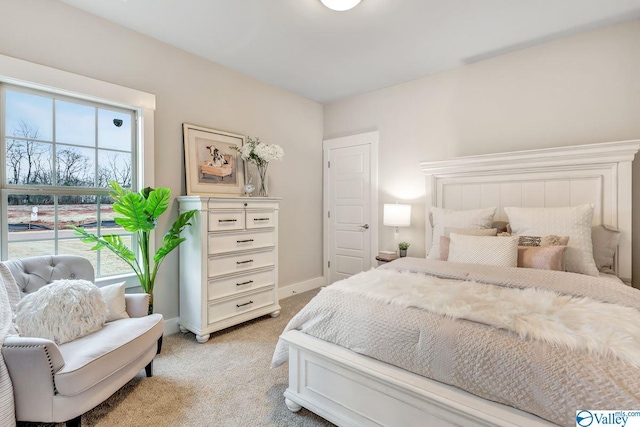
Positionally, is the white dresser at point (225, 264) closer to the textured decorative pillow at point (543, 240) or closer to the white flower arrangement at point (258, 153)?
the white flower arrangement at point (258, 153)

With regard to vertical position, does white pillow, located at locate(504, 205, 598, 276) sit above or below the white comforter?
above

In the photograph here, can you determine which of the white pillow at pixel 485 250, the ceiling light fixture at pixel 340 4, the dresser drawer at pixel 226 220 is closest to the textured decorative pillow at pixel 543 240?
the white pillow at pixel 485 250

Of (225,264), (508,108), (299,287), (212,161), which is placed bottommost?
→ (299,287)

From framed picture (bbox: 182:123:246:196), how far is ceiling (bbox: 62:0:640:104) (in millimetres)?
786

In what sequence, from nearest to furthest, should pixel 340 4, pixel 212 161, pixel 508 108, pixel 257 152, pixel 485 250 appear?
pixel 340 4 → pixel 485 250 → pixel 508 108 → pixel 212 161 → pixel 257 152

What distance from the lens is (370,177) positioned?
13.1 feet

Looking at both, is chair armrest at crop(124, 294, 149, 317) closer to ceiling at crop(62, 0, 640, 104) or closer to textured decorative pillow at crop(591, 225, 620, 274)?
ceiling at crop(62, 0, 640, 104)

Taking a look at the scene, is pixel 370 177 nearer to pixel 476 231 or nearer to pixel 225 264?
pixel 476 231

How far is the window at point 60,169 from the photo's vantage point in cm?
208

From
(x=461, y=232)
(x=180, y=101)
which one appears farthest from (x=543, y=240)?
(x=180, y=101)

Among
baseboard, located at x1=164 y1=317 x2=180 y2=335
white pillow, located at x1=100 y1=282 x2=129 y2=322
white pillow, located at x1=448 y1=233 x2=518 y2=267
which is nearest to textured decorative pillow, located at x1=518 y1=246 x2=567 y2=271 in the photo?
white pillow, located at x1=448 y1=233 x2=518 y2=267

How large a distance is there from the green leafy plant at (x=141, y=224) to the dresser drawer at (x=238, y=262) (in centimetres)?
40

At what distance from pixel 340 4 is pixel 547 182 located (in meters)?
2.37

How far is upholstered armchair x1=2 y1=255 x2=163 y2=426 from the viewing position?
137 cm
